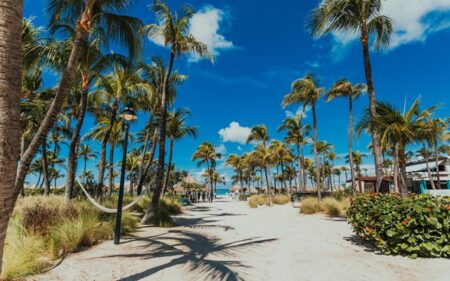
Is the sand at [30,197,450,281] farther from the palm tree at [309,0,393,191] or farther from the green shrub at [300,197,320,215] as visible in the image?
the green shrub at [300,197,320,215]

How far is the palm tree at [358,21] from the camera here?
979cm

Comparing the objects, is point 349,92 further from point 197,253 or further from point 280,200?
point 197,253

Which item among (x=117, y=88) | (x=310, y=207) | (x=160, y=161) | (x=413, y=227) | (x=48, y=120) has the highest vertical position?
(x=117, y=88)

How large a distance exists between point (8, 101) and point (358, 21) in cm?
1126

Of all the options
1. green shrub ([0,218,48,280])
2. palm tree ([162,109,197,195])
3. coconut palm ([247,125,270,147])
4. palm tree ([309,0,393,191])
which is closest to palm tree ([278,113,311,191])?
coconut palm ([247,125,270,147])

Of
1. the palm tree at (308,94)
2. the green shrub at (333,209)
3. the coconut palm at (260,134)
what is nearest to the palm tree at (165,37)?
the green shrub at (333,209)

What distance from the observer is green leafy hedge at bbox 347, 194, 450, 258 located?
529 centimetres

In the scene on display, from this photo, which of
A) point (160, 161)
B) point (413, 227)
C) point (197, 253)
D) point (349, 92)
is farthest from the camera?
point (349, 92)

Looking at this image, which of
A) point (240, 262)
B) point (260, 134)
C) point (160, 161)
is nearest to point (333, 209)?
point (160, 161)

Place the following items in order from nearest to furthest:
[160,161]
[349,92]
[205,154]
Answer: [160,161] < [349,92] < [205,154]

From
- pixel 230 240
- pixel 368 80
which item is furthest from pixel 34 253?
pixel 368 80

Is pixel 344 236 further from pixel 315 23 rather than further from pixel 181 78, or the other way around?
pixel 181 78

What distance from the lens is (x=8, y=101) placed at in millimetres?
2799

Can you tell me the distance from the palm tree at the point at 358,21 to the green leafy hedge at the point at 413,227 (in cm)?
484
